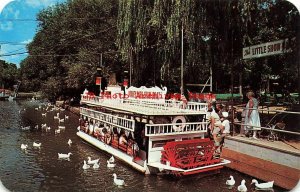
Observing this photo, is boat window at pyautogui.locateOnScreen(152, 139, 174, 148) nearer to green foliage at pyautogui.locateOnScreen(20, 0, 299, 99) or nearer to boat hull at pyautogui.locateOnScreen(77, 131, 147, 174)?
boat hull at pyautogui.locateOnScreen(77, 131, 147, 174)

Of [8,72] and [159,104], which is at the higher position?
[8,72]

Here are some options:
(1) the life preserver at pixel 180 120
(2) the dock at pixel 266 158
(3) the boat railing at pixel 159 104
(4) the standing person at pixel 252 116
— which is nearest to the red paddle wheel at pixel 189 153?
(1) the life preserver at pixel 180 120

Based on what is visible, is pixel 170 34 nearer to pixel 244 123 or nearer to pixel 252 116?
pixel 244 123

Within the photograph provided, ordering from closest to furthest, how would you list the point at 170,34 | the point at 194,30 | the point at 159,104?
the point at 159,104 → the point at 194,30 → the point at 170,34

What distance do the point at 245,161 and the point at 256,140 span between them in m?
0.76

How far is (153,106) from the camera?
13.3 m

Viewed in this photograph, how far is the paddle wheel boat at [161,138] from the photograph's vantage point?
1077 centimetres

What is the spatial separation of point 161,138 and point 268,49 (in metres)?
4.22

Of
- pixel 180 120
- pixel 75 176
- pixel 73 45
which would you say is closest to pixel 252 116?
pixel 180 120

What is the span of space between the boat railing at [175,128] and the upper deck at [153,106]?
39 cm

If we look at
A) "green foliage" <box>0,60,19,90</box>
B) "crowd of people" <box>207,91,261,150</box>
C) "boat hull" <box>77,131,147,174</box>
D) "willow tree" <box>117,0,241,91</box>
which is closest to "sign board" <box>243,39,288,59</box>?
"crowd of people" <box>207,91,261,150</box>

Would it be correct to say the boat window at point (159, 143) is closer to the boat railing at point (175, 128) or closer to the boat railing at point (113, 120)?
the boat railing at point (175, 128)

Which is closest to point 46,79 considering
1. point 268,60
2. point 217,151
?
point 268,60

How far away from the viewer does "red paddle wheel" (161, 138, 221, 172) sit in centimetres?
1064
